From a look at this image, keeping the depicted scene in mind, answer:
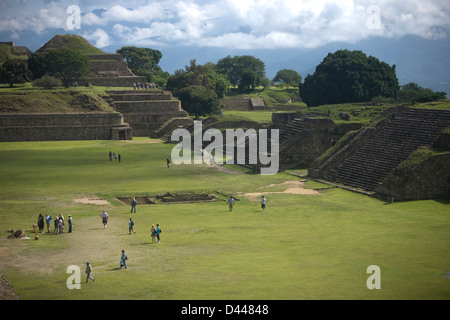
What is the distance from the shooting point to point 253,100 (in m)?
113

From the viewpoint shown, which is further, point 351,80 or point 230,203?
point 351,80

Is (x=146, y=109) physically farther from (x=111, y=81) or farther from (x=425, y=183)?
(x=425, y=183)

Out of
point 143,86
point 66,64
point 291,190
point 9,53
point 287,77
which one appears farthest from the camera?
point 287,77

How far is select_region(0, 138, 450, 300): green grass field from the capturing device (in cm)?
2234

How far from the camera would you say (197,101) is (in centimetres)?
9100

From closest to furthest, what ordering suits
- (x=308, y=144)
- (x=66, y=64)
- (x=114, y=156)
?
(x=308, y=144)
(x=114, y=156)
(x=66, y=64)

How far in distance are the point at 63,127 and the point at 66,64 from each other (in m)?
16.4

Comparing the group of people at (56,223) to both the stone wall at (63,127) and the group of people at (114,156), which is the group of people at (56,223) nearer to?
the group of people at (114,156)

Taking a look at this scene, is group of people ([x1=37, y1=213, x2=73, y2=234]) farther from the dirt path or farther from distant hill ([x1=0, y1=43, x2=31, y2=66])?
distant hill ([x1=0, y1=43, x2=31, y2=66])

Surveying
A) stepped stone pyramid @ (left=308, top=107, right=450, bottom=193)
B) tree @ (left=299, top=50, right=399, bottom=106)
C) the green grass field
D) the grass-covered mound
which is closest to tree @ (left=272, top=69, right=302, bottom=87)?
tree @ (left=299, top=50, right=399, bottom=106)

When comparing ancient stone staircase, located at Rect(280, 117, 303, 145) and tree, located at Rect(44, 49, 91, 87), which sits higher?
tree, located at Rect(44, 49, 91, 87)

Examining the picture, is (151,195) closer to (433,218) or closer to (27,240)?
(27,240)

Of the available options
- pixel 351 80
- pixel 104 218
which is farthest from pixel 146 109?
pixel 104 218

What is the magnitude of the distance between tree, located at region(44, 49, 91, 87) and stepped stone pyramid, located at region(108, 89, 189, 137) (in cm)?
694
